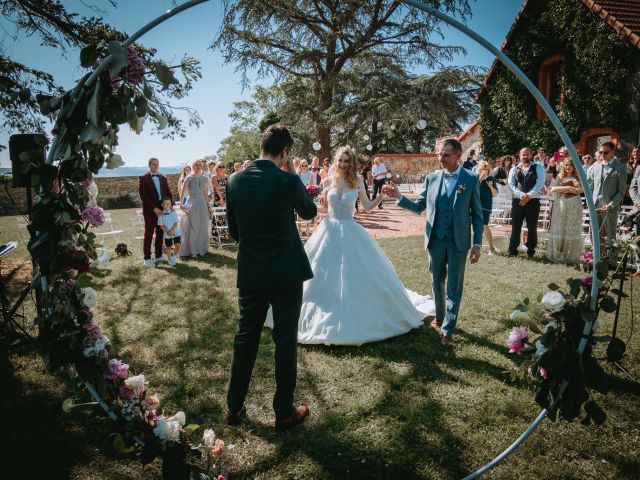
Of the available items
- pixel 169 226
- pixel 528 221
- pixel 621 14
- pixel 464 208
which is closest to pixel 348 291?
pixel 464 208

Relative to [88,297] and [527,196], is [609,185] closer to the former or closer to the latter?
[527,196]

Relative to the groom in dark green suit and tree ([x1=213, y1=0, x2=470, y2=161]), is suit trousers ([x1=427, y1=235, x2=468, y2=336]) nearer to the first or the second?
the groom in dark green suit

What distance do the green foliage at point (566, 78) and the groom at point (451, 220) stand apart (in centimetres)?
1427

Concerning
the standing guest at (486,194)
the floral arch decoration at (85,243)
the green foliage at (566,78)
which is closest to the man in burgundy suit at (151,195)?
the floral arch decoration at (85,243)

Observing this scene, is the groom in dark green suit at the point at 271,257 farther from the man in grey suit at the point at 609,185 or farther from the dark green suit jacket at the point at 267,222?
the man in grey suit at the point at 609,185

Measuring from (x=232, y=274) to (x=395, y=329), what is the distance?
418cm

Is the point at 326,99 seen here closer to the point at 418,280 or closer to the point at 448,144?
the point at 418,280

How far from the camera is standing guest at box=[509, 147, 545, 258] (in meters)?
8.54

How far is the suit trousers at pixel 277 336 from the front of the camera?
2.87 m

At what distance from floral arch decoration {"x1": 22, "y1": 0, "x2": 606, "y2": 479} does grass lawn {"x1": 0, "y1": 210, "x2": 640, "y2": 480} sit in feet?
0.82

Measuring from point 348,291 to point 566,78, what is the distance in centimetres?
1633

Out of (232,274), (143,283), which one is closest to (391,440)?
(232,274)

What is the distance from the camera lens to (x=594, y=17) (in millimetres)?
14078

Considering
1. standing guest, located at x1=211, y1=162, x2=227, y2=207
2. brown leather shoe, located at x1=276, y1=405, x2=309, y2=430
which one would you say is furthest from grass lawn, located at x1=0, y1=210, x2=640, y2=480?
standing guest, located at x1=211, y1=162, x2=227, y2=207
